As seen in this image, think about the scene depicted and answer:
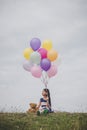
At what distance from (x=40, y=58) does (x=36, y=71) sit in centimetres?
54

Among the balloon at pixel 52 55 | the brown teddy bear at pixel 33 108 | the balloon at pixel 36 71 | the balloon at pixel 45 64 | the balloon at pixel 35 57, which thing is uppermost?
the balloon at pixel 52 55

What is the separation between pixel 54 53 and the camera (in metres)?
12.3

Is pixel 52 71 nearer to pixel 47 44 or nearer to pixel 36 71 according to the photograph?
pixel 36 71

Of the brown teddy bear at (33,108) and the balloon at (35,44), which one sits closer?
the balloon at (35,44)

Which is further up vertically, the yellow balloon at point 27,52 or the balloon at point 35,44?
the balloon at point 35,44

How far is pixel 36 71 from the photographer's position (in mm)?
12086

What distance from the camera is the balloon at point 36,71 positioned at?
12102mm

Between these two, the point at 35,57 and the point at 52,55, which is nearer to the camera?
the point at 35,57

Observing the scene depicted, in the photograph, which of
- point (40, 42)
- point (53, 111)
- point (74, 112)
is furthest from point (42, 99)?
point (40, 42)

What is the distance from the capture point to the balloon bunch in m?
12.0

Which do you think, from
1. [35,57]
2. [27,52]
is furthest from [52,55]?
[27,52]

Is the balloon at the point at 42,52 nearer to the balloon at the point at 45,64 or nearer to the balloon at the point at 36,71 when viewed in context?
the balloon at the point at 45,64

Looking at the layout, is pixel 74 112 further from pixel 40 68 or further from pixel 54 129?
pixel 54 129

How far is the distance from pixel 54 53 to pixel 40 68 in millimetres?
824
